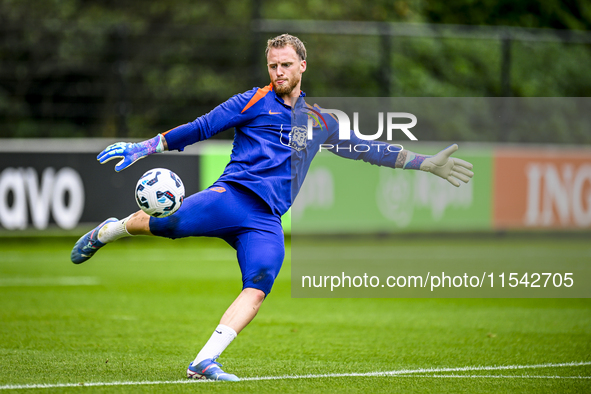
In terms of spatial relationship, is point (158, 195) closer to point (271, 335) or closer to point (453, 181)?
point (453, 181)

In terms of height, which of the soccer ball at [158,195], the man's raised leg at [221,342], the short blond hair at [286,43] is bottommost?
the man's raised leg at [221,342]

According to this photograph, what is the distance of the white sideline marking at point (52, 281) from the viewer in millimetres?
10383

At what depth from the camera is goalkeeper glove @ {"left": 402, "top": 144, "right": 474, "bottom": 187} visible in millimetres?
5863

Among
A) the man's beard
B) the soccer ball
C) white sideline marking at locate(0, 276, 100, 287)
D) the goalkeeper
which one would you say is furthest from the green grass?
the man's beard

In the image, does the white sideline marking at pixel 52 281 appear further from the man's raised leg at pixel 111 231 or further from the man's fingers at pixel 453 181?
the man's fingers at pixel 453 181

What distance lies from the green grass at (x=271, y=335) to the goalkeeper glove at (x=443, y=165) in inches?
55.7

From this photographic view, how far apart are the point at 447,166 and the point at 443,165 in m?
0.04

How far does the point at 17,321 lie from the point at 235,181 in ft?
11.3

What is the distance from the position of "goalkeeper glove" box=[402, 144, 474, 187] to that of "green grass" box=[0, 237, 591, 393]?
1.42m

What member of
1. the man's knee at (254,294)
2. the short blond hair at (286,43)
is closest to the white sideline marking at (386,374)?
the man's knee at (254,294)

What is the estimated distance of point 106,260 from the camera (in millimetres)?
13258

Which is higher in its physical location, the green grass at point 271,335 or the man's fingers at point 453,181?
the man's fingers at point 453,181

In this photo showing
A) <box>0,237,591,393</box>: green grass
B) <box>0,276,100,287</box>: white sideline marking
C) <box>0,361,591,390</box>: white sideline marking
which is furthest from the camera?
<box>0,276,100,287</box>: white sideline marking

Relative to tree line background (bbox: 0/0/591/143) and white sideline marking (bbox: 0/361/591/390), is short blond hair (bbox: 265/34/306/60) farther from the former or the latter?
tree line background (bbox: 0/0/591/143)
